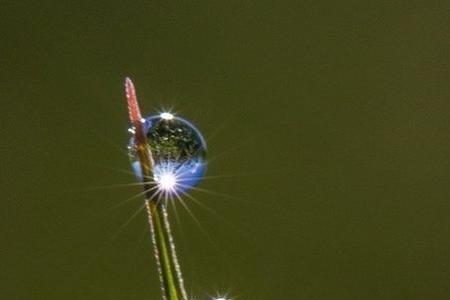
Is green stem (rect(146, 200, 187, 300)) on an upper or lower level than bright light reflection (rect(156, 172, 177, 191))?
lower

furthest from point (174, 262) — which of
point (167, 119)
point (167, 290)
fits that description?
point (167, 119)

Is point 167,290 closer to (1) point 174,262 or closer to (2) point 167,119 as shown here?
(1) point 174,262

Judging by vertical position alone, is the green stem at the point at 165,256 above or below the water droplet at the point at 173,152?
below

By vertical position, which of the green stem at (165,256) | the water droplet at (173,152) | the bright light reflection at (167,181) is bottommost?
the green stem at (165,256)

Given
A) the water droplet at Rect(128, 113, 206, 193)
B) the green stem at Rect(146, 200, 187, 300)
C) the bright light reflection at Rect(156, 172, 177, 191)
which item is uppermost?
the water droplet at Rect(128, 113, 206, 193)
